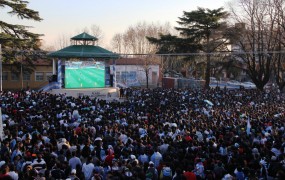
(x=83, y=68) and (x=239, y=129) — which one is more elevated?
(x=83, y=68)

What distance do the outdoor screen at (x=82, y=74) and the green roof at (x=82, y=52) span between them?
73 centimetres

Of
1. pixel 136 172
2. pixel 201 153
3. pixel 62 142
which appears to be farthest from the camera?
pixel 62 142

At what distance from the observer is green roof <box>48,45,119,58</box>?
33.5 metres

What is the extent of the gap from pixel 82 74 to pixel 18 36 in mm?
8024

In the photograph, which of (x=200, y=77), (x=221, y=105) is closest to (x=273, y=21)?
(x=221, y=105)

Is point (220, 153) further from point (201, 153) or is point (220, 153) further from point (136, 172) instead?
point (136, 172)

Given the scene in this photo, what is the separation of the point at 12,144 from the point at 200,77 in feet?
164

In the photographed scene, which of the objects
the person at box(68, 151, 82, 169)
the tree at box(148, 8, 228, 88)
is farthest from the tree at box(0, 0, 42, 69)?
the person at box(68, 151, 82, 169)

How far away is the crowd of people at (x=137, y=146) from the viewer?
893cm

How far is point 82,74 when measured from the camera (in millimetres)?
34031

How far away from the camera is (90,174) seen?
9.14m

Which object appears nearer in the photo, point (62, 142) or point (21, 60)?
point (62, 142)

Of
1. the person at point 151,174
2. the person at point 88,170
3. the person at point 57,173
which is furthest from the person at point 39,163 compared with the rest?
the person at point 151,174

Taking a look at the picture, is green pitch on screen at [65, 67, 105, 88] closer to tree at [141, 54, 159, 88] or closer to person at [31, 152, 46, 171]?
tree at [141, 54, 159, 88]
